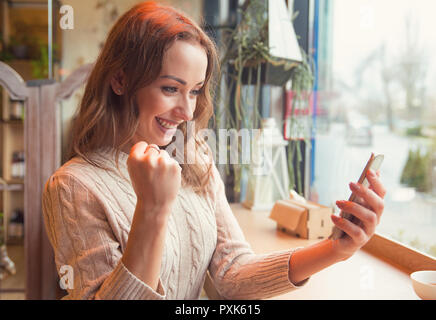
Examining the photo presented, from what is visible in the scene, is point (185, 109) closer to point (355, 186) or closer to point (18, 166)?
point (355, 186)

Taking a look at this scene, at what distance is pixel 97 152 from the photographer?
60cm

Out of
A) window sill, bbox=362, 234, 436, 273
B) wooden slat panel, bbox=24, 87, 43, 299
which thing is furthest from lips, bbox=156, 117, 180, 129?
wooden slat panel, bbox=24, 87, 43, 299

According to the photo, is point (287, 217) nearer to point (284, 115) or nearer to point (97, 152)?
point (284, 115)

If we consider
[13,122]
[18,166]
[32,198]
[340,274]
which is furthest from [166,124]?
[13,122]

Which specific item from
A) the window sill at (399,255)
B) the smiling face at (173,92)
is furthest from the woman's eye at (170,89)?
the window sill at (399,255)

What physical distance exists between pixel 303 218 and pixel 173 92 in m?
0.34

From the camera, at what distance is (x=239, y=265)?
2.19 ft

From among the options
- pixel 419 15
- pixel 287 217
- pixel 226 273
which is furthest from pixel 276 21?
pixel 226 273

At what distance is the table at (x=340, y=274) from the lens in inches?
23.4

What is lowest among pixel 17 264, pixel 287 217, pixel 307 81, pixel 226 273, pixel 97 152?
pixel 17 264

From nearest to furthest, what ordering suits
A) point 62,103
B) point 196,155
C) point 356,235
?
point 356,235, point 196,155, point 62,103

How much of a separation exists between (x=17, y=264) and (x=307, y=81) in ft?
4.12

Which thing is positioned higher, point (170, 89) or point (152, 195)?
point (170, 89)

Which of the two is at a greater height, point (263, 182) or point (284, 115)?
point (284, 115)
